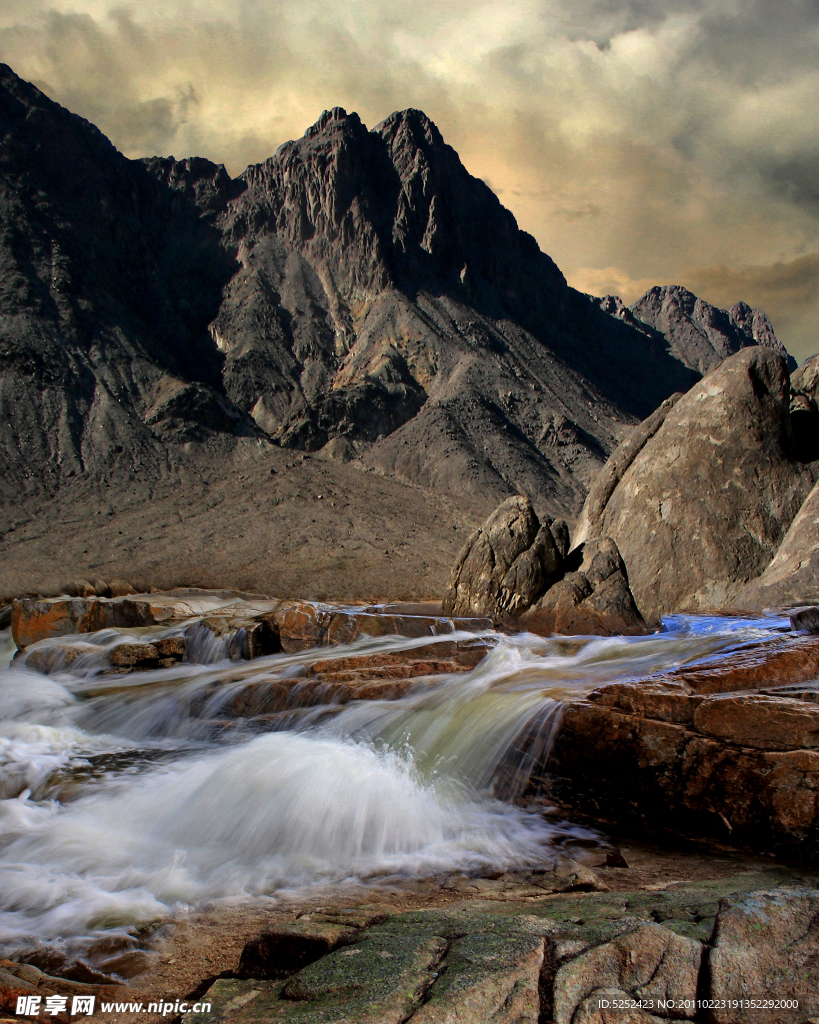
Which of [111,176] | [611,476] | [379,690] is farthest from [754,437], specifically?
[111,176]

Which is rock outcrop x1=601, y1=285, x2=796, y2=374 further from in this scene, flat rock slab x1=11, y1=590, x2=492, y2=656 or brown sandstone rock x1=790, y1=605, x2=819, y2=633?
brown sandstone rock x1=790, y1=605, x2=819, y2=633

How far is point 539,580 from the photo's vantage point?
13.4 metres

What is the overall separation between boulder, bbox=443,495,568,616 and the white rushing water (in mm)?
4664

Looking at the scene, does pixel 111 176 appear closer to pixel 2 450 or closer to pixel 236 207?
pixel 236 207

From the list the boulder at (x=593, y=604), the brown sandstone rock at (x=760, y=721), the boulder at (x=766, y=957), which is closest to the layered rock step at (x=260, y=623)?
the boulder at (x=593, y=604)

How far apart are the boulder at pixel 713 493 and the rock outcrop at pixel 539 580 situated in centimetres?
84

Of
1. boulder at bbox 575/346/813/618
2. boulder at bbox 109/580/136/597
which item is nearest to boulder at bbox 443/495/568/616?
boulder at bbox 575/346/813/618

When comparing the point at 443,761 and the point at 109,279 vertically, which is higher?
the point at 109,279

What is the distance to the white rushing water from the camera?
4.52 metres

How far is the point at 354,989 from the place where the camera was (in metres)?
2.59

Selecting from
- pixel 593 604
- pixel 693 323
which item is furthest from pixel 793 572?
pixel 693 323

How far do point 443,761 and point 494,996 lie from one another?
146 inches

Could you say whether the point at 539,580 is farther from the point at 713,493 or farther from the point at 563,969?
the point at 563,969

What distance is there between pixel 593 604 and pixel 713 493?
139 inches
